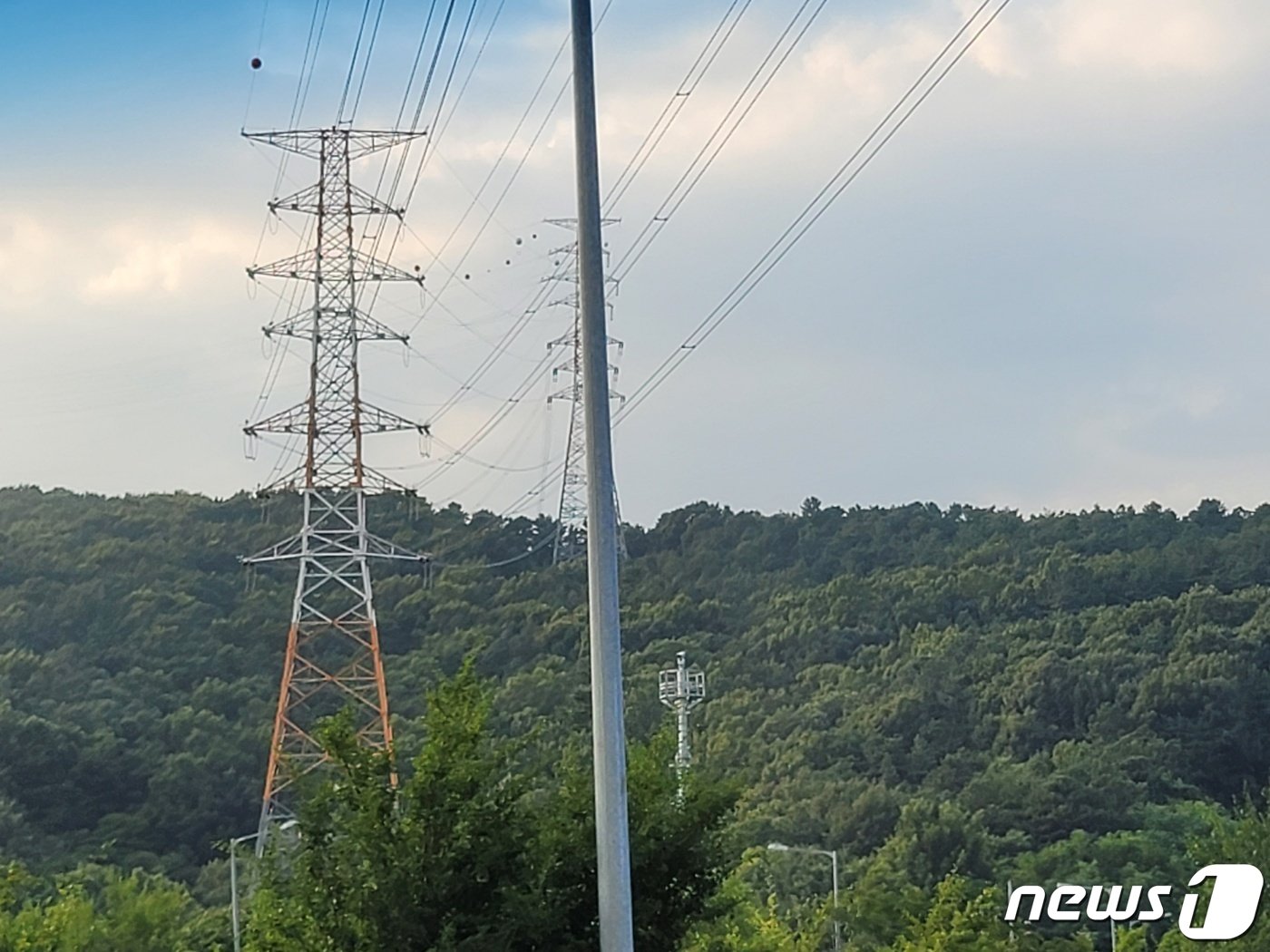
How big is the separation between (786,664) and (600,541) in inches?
2064

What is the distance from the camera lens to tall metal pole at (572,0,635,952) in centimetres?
1038

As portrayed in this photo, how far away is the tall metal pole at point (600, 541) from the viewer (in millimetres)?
10383

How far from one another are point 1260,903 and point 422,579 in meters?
29.8

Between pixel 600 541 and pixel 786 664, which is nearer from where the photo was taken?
pixel 600 541

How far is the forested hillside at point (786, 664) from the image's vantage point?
46.5 m

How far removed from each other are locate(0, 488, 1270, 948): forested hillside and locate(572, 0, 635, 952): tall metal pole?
84.7ft

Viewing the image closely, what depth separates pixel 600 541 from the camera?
424 inches

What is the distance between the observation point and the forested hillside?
4647 cm

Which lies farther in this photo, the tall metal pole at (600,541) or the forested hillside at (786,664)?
the forested hillside at (786,664)

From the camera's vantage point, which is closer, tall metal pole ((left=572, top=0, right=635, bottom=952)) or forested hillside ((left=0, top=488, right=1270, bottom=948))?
tall metal pole ((left=572, top=0, right=635, bottom=952))

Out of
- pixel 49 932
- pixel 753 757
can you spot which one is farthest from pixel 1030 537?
pixel 49 932

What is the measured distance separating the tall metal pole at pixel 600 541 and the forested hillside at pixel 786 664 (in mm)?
25815

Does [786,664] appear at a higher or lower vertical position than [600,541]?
higher

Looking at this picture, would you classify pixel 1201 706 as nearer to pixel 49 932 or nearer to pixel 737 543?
pixel 737 543
